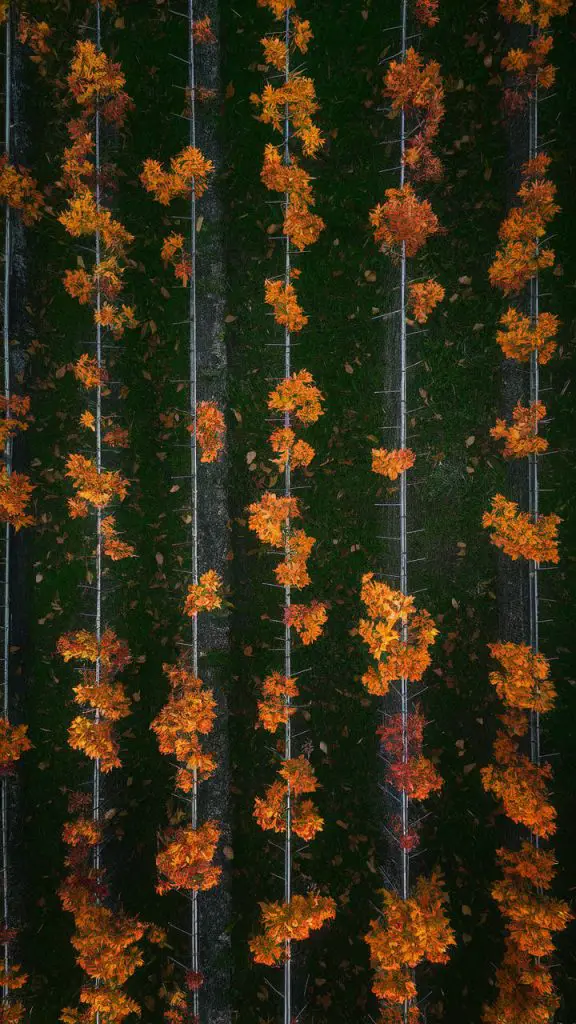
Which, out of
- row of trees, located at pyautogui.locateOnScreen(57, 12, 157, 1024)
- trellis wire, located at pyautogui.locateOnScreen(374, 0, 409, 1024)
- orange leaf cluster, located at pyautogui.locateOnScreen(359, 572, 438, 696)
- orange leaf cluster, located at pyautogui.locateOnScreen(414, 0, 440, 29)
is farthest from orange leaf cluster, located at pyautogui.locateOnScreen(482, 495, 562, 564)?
orange leaf cluster, located at pyautogui.locateOnScreen(414, 0, 440, 29)

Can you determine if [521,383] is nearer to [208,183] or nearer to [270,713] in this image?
[208,183]

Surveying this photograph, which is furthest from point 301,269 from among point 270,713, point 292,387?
point 270,713

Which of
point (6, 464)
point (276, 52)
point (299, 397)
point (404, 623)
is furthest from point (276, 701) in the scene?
point (276, 52)

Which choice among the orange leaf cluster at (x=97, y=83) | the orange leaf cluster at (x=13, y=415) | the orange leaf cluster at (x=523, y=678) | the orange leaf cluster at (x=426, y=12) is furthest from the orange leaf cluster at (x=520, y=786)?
the orange leaf cluster at (x=97, y=83)

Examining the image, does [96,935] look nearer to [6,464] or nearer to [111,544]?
[111,544]

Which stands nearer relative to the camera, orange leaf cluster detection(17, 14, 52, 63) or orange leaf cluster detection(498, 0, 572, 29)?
orange leaf cluster detection(498, 0, 572, 29)

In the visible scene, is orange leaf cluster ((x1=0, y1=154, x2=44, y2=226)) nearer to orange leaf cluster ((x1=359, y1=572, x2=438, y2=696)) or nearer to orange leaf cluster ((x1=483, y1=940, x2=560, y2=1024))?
orange leaf cluster ((x1=359, y1=572, x2=438, y2=696))

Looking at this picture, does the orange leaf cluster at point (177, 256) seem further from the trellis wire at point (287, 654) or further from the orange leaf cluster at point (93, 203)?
the trellis wire at point (287, 654)
